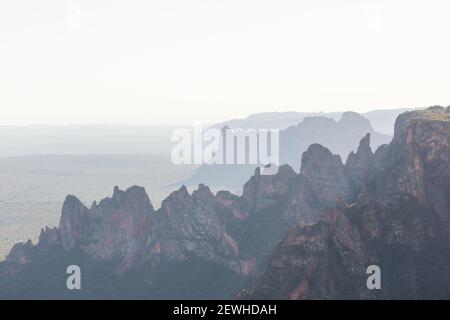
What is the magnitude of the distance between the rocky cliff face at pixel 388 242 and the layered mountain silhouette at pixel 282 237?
19 centimetres

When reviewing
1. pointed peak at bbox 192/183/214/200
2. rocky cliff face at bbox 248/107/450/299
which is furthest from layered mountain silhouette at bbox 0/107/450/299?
pointed peak at bbox 192/183/214/200

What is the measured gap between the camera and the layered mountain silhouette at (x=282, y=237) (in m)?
90.9

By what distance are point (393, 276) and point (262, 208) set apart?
58726 mm

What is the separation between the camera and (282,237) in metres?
97.8

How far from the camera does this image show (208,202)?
14888cm

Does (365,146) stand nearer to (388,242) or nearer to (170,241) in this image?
(388,242)

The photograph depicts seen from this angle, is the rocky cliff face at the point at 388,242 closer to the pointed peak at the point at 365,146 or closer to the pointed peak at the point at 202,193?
the pointed peak at the point at 365,146

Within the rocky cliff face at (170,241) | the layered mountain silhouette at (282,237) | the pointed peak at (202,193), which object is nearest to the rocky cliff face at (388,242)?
the layered mountain silhouette at (282,237)

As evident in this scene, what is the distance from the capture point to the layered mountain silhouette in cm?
9088

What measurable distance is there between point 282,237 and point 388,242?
18.6m

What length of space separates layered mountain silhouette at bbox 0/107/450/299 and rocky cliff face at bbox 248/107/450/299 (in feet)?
0.62

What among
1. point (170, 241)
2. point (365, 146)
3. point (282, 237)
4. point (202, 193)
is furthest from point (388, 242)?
point (202, 193)
